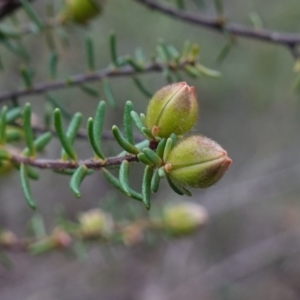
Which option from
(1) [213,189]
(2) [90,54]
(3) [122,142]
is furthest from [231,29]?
(1) [213,189]

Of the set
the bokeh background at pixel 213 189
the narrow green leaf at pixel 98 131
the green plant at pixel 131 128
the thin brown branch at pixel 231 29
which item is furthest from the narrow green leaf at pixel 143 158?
the bokeh background at pixel 213 189

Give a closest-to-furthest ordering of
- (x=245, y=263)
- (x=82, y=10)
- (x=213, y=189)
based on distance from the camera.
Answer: (x=82, y=10), (x=245, y=263), (x=213, y=189)

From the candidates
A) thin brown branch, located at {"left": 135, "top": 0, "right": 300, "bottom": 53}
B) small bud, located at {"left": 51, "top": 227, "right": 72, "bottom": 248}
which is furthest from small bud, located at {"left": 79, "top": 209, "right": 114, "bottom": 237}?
thin brown branch, located at {"left": 135, "top": 0, "right": 300, "bottom": 53}

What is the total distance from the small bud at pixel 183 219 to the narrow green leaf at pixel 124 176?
0.79 meters

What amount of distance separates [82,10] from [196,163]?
0.66 meters

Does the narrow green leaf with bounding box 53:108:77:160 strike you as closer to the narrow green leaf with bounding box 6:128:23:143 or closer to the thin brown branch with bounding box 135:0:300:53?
the narrow green leaf with bounding box 6:128:23:143

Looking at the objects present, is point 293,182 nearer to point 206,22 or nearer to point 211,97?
point 211,97

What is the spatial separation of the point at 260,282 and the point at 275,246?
0.56 meters

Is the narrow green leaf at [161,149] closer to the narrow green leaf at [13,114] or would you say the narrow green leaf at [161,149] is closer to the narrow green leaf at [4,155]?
the narrow green leaf at [4,155]

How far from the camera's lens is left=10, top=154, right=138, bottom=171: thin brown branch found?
0.63 metres

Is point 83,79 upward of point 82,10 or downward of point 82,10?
downward

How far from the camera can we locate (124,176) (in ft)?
1.95

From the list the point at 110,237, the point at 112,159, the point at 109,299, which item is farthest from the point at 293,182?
the point at 112,159

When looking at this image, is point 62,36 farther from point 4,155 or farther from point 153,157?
→ point 153,157
